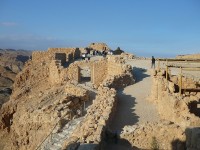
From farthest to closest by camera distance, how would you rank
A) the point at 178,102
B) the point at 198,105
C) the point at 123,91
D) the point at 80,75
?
the point at 80,75, the point at 123,91, the point at 198,105, the point at 178,102

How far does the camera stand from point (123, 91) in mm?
20484

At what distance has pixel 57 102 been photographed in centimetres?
2003

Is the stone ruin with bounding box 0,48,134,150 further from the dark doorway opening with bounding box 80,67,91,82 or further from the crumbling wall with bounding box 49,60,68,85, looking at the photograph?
the dark doorway opening with bounding box 80,67,91,82

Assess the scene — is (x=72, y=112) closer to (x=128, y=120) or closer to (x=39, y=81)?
(x=128, y=120)

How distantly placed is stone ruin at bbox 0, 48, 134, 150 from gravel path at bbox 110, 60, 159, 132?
44 cm

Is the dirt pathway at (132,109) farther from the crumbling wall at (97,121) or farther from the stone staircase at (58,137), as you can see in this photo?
the stone staircase at (58,137)

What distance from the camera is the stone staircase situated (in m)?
15.0

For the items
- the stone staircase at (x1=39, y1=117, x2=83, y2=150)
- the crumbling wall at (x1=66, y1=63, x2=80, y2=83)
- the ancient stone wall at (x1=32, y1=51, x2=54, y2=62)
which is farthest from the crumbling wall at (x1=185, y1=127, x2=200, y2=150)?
the ancient stone wall at (x1=32, y1=51, x2=54, y2=62)

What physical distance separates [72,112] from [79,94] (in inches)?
171

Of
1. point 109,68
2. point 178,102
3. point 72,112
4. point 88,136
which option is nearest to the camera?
point 88,136

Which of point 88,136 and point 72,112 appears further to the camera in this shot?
point 72,112

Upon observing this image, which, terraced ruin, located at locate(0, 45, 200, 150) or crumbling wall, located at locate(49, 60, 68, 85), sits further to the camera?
crumbling wall, located at locate(49, 60, 68, 85)

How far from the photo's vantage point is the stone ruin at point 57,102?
14.1 metres

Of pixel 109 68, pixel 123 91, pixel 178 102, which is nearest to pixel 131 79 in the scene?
pixel 123 91
